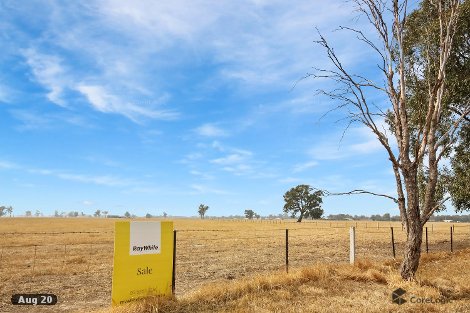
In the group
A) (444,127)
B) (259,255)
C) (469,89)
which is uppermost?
(469,89)

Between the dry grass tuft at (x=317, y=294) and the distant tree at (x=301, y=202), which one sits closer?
the dry grass tuft at (x=317, y=294)

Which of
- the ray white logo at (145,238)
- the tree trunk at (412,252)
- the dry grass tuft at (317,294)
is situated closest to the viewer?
the dry grass tuft at (317,294)

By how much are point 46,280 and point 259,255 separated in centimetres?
1287

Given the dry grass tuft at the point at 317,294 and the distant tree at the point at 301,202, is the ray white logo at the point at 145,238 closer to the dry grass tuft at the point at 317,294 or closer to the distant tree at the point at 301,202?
the dry grass tuft at the point at 317,294

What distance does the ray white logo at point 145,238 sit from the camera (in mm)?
9016

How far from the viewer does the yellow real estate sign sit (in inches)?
341

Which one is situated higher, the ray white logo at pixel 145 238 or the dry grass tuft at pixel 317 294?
the ray white logo at pixel 145 238

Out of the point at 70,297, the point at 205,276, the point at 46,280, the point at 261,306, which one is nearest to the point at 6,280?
the point at 46,280

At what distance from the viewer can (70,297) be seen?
12.8 metres

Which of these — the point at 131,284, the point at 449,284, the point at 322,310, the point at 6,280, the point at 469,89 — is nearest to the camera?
the point at 322,310

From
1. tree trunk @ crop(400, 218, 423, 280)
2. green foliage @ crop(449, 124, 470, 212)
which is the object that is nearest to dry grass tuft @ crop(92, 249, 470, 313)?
tree trunk @ crop(400, 218, 423, 280)

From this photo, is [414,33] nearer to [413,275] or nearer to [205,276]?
[413,275]

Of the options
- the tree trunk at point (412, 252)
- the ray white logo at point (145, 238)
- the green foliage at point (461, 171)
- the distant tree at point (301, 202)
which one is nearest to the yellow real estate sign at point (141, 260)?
the ray white logo at point (145, 238)

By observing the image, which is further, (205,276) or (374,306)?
(205,276)
